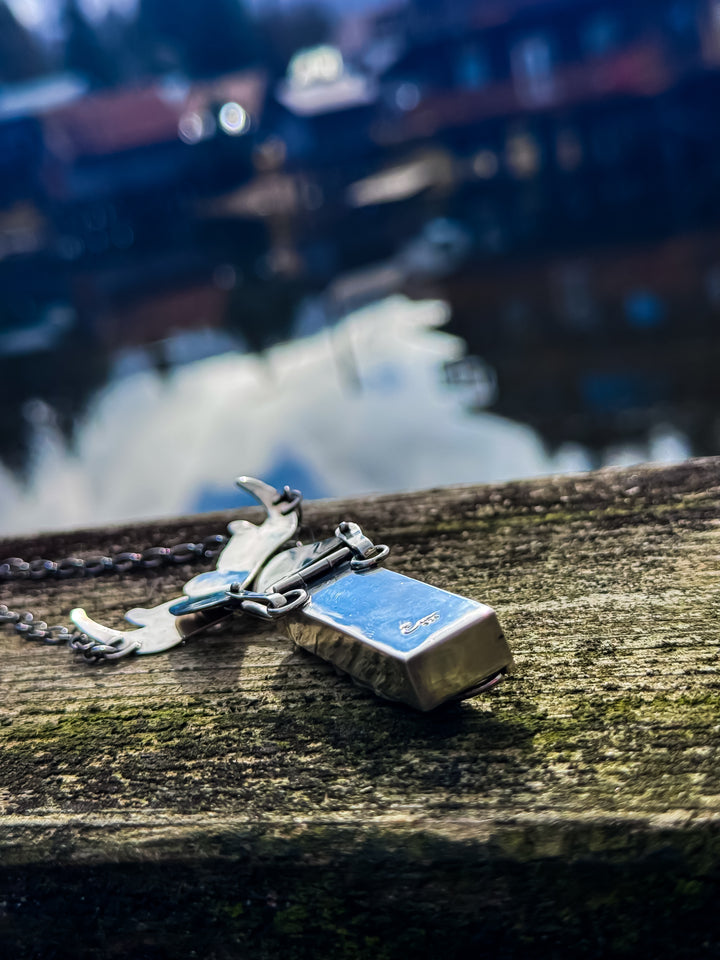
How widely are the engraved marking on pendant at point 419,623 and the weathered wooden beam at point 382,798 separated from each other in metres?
0.10

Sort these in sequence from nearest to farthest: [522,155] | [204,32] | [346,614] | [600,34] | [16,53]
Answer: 1. [346,614]
2. [600,34]
3. [522,155]
4. [204,32]
5. [16,53]

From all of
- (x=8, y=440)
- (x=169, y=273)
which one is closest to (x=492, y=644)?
(x=8, y=440)

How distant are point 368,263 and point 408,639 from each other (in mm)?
24160

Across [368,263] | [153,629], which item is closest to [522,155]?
[368,263]

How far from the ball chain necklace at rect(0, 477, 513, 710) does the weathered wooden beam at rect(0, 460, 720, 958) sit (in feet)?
0.14

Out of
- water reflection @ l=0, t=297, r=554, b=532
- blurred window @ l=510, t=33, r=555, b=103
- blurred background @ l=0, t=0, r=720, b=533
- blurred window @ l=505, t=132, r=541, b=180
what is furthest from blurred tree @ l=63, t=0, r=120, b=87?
water reflection @ l=0, t=297, r=554, b=532

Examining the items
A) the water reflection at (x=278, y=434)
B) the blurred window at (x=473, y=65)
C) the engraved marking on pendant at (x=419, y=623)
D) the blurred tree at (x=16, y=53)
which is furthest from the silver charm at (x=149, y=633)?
the blurred tree at (x=16, y=53)

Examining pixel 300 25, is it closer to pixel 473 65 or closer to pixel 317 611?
pixel 473 65

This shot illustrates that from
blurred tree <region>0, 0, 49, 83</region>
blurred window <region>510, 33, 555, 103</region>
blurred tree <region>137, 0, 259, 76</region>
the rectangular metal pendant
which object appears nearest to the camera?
the rectangular metal pendant

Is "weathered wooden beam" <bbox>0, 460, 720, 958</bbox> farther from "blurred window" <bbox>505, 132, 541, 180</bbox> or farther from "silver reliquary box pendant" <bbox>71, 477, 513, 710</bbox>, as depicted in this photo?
"blurred window" <bbox>505, 132, 541, 180</bbox>

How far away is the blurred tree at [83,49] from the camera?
43625mm

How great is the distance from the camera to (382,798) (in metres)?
0.91

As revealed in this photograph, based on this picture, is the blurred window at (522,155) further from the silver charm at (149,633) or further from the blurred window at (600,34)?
the silver charm at (149,633)

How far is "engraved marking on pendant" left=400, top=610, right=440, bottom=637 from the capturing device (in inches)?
38.6
